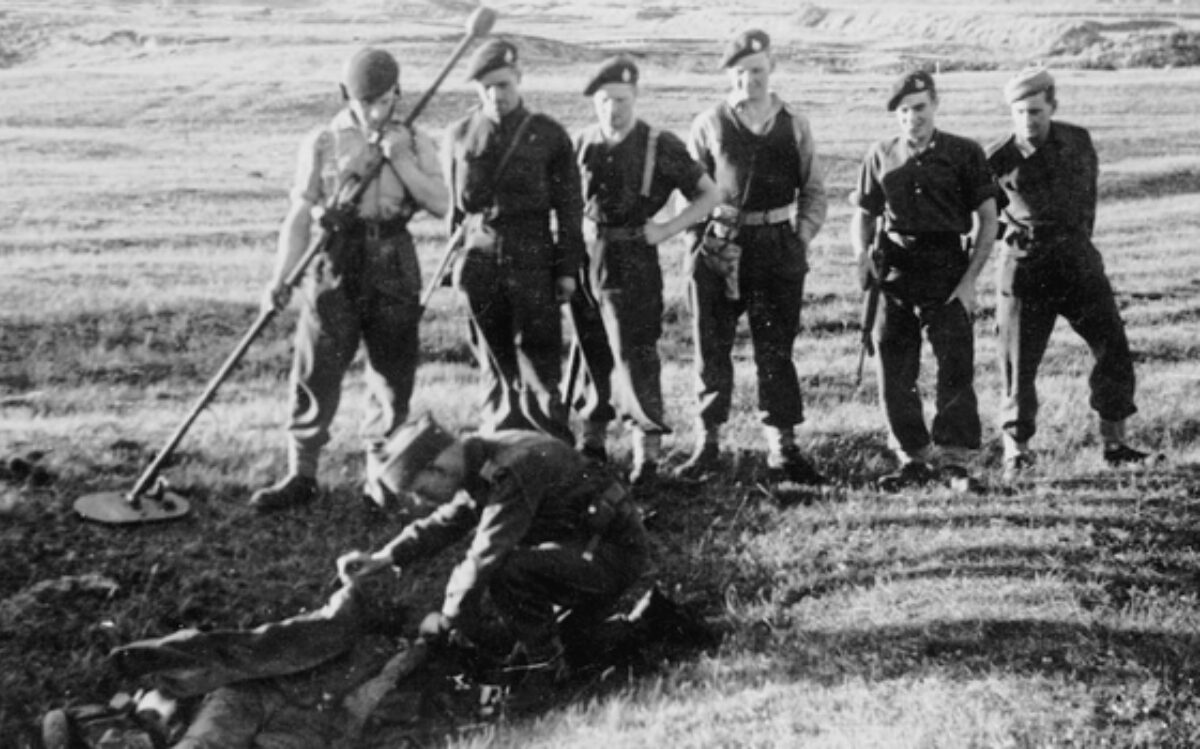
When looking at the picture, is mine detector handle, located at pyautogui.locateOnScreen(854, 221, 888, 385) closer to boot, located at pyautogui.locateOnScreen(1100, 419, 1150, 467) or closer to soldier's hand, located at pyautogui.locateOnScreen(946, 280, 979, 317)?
soldier's hand, located at pyautogui.locateOnScreen(946, 280, 979, 317)

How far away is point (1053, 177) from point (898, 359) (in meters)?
1.44

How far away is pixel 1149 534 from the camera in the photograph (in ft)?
23.9

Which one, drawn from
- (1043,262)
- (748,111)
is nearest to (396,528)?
(748,111)

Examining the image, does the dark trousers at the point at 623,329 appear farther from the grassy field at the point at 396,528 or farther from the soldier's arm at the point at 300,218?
the soldier's arm at the point at 300,218

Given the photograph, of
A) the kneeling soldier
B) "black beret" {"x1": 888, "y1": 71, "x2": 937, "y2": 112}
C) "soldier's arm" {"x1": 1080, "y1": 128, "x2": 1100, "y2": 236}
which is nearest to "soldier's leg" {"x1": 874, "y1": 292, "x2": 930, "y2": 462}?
"black beret" {"x1": 888, "y1": 71, "x2": 937, "y2": 112}

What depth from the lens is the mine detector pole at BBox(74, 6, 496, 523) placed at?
6.75 meters

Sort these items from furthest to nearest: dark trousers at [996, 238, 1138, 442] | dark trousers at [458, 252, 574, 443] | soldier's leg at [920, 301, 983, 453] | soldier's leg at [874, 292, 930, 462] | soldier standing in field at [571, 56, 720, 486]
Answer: dark trousers at [996, 238, 1138, 442]
soldier's leg at [874, 292, 930, 462]
soldier's leg at [920, 301, 983, 453]
soldier standing in field at [571, 56, 720, 486]
dark trousers at [458, 252, 574, 443]

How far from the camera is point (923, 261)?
764cm

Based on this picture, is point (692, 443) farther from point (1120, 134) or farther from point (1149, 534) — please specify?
point (1120, 134)

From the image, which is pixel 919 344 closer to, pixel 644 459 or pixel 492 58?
pixel 644 459

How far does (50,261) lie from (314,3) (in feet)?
14.7

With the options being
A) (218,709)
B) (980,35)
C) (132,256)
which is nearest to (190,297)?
(132,256)

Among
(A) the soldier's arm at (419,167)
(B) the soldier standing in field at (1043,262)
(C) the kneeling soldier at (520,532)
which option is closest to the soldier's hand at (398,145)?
(A) the soldier's arm at (419,167)

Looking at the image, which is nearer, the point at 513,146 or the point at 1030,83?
the point at 513,146
